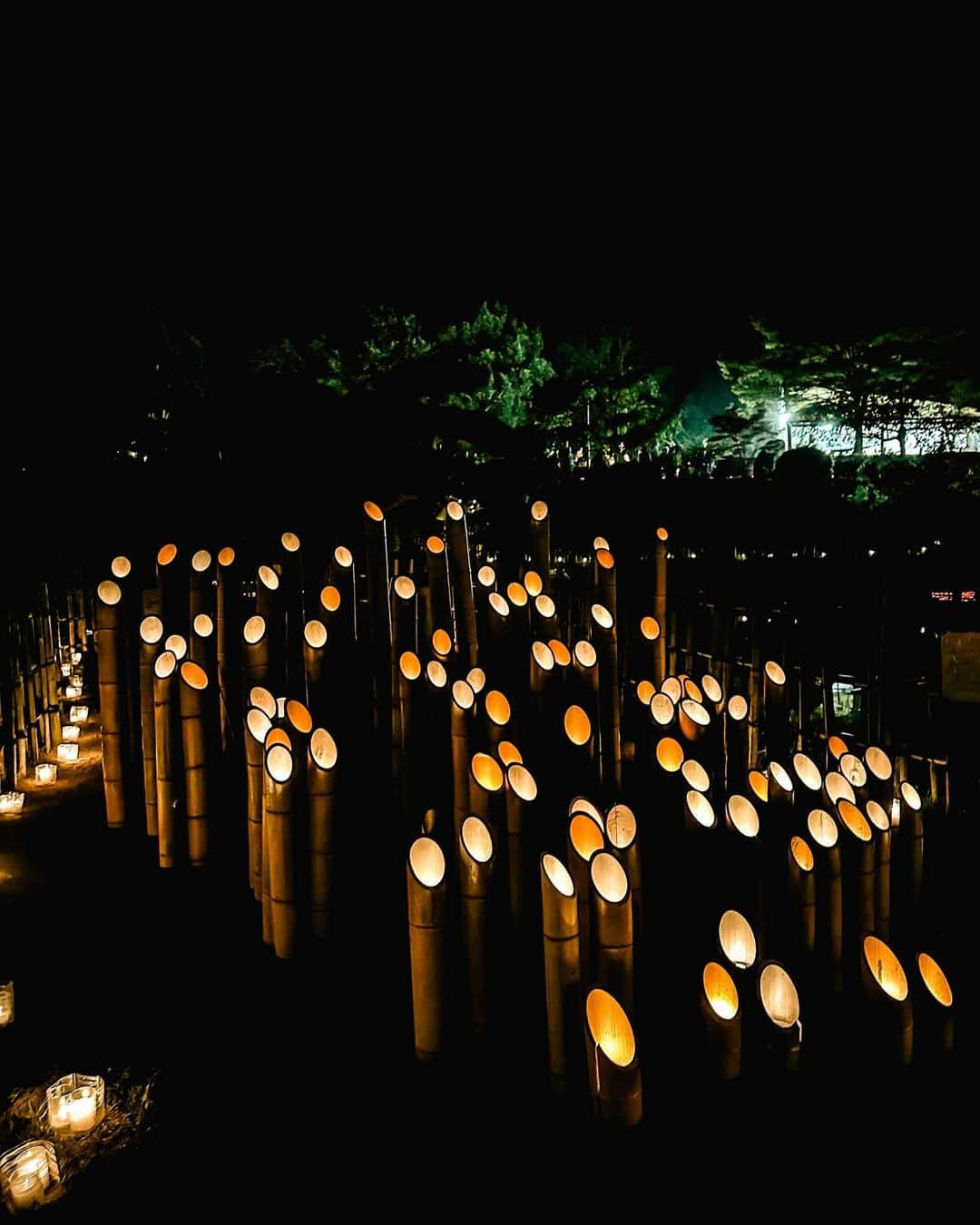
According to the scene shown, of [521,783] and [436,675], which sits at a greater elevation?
[436,675]

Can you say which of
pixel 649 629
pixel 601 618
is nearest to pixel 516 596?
pixel 601 618

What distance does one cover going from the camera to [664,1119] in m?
1.67

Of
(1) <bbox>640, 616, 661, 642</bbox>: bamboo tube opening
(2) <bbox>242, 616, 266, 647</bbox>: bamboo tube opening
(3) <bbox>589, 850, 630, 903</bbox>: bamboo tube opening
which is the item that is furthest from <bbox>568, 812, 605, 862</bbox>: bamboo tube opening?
(1) <bbox>640, 616, 661, 642</bbox>: bamboo tube opening

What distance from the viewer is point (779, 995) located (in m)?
1.70

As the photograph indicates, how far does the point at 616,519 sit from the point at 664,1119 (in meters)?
4.16

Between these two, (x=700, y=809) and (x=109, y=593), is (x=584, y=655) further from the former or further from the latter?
(x=109, y=593)

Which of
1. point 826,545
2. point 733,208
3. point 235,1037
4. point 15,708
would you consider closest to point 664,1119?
point 235,1037

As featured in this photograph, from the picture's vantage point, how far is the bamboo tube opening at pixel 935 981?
1.87 metres

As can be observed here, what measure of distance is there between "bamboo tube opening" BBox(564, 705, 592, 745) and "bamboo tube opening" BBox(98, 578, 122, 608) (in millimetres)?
1660

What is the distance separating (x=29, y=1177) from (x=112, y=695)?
1.65 metres

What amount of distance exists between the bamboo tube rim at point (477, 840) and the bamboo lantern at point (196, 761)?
3.66ft

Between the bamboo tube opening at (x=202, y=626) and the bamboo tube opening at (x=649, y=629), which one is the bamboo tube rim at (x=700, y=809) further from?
the bamboo tube opening at (x=202, y=626)

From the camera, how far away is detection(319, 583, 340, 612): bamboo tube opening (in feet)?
10.3

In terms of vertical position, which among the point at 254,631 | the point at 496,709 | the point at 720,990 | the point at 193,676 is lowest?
the point at 720,990
